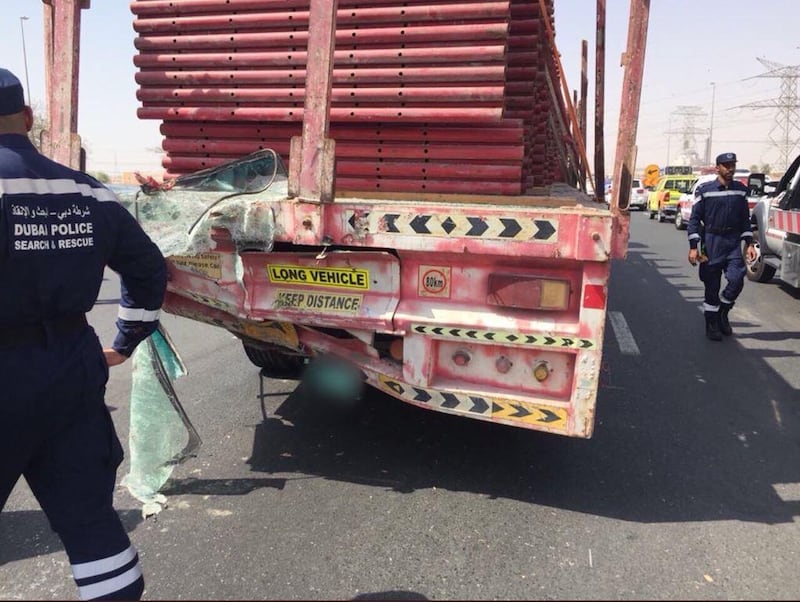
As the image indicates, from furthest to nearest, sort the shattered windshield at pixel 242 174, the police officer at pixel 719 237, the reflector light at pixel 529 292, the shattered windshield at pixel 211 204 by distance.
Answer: the police officer at pixel 719 237 → the shattered windshield at pixel 242 174 → the shattered windshield at pixel 211 204 → the reflector light at pixel 529 292

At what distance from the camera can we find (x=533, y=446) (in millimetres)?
3814

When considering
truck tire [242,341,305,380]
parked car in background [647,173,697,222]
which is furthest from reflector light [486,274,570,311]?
parked car in background [647,173,697,222]

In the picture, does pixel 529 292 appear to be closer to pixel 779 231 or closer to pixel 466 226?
pixel 466 226

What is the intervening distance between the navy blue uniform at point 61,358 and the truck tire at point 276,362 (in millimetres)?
2641

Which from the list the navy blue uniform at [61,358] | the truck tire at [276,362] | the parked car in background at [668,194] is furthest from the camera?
the parked car in background at [668,194]

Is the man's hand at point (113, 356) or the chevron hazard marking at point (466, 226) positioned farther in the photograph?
the chevron hazard marking at point (466, 226)

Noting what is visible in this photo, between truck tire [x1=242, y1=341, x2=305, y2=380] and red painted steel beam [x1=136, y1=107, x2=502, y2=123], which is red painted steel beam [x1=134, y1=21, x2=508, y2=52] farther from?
truck tire [x1=242, y1=341, x2=305, y2=380]

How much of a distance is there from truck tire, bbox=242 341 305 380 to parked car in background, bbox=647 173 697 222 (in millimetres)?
24020

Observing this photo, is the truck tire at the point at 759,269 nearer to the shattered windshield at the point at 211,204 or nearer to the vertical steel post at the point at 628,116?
the vertical steel post at the point at 628,116

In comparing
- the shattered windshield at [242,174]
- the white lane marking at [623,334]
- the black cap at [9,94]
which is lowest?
the white lane marking at [623,334]

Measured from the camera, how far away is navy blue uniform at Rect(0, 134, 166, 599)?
1.80 m

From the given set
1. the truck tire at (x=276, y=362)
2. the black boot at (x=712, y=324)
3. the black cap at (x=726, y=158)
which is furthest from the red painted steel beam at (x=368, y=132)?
the black boot at (x=712, y=324)

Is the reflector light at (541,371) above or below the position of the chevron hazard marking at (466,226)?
below

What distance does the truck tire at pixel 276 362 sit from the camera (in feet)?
15.7
